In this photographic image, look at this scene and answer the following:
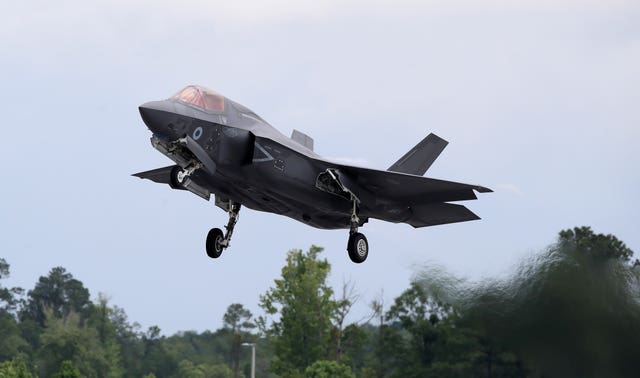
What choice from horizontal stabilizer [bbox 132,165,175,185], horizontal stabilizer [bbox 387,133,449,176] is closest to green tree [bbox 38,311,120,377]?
horizontal stabilizer [bbox 132,165,175,185]

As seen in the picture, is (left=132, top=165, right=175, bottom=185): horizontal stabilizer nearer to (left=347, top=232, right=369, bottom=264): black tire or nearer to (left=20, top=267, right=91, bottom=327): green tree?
(left=347, top=232, right=369, bottom=264): black tire

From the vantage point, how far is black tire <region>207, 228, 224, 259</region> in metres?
22.2

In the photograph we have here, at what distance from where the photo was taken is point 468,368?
25.3m

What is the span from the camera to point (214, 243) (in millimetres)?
22203

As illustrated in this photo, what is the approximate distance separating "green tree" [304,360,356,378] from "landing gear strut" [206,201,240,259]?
2841 centimetres

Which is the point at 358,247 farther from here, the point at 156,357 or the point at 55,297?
the point at 55,297

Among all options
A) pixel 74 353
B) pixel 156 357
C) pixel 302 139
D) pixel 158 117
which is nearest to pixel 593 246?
pixel 302 139

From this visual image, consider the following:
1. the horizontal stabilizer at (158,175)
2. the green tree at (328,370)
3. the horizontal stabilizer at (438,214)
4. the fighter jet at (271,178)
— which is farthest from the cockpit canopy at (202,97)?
the green tree at (328,370)

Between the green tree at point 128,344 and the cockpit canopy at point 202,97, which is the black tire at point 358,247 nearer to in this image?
the cockpit canopy at point 202,97

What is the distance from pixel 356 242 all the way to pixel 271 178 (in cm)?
265

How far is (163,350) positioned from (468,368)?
6451 cm

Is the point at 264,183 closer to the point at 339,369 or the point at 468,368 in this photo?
the point at 468,368

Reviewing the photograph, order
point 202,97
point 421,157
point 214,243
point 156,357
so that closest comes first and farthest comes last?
point 202,97, point 214,243, point 421,157, point 156,357

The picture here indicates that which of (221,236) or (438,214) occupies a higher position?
(438,214)
